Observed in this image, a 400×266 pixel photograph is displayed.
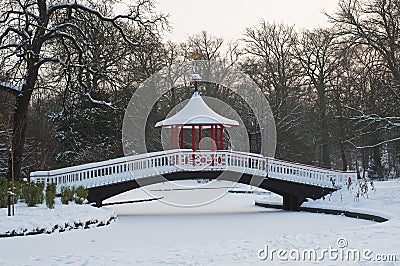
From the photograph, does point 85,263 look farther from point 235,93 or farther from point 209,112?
point 235,93

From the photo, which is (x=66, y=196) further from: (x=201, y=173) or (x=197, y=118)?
(x=197, y=118)

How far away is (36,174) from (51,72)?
21.8ft

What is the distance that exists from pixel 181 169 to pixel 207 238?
6559mm

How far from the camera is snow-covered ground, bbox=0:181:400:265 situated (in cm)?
755

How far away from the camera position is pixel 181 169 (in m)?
17.8

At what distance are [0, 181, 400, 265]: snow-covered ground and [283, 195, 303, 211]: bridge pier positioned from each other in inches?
27.3

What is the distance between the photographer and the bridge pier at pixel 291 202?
18500 mm

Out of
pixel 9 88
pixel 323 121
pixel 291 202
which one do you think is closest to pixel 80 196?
pixel 9 88

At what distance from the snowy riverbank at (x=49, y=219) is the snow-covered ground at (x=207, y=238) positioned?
29 cm

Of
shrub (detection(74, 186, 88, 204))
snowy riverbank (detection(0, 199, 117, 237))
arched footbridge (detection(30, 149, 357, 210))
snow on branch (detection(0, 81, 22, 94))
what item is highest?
snow on branch (detection(0, 81, 22, 94))

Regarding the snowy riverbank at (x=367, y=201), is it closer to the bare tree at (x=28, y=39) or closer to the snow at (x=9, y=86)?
the bare tree at (x=28, y=39)

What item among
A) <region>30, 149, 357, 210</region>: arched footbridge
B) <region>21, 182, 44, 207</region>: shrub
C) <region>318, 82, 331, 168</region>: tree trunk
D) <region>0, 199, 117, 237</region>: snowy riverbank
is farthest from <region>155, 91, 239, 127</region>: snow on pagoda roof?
<region>318, 82, 331, 168</region>: tree trunk

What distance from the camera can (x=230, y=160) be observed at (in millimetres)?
18031

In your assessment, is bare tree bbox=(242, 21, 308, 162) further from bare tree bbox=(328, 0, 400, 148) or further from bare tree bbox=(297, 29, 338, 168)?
bare tree bbox=(328, 0, 400, 148)
